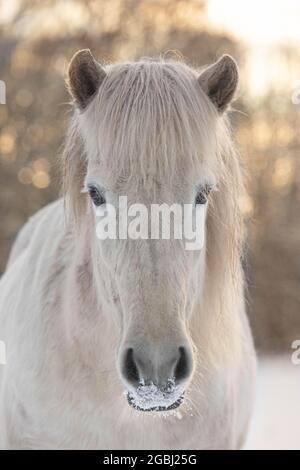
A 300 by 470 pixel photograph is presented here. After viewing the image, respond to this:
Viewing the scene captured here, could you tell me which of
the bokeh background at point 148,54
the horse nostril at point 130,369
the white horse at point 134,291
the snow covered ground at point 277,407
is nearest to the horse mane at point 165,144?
the white horse at point 134,291

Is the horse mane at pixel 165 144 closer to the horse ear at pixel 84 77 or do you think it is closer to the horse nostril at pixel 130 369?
the horse ear at pixel 84 77

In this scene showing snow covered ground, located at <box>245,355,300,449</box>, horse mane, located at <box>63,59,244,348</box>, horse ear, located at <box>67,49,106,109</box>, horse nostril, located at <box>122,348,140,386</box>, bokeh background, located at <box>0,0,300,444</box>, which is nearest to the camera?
horse nostril, located at <box>122,348,140,386</box>

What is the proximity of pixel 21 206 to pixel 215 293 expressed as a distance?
29.8ft

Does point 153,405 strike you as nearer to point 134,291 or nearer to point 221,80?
point 134,291

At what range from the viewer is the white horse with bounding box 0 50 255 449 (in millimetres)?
2143

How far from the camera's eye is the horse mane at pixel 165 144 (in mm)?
2254

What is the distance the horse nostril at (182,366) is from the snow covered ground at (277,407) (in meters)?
3.44

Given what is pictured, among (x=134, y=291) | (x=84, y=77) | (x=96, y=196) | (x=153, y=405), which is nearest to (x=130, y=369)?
(x=153, y=405)

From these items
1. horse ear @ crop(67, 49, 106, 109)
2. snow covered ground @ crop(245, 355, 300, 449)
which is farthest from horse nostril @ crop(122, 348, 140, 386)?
snow covered ground @ crop(245, 355, 300, 449)

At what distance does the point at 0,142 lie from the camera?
11.2 meters

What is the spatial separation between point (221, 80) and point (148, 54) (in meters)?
8.76

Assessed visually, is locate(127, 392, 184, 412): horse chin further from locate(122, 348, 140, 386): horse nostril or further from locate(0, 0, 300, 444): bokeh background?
locate(0, 0, 300, 444): bokeh background

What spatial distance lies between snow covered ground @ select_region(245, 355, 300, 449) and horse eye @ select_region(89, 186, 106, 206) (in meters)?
3.49
